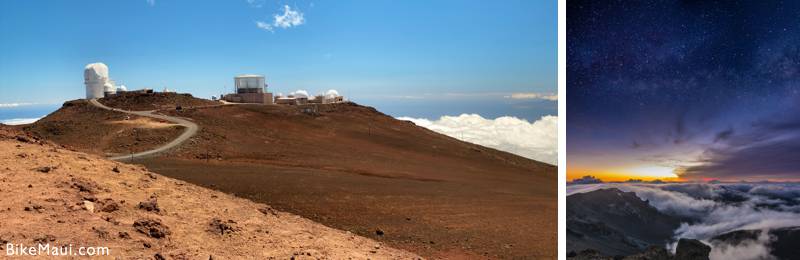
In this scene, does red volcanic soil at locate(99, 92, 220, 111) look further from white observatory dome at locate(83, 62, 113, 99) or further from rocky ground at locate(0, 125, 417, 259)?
rocky ground at locate(0, 125, 417, 259)

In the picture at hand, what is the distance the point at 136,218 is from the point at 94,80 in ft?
98.8

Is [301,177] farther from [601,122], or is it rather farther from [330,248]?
[601,122]

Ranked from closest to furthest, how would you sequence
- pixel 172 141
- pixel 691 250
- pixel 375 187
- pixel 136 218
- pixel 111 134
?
pixel 691 250 → pixel 136 218 → pixel 375 187 → pixel 172 141 → pixel 111 134

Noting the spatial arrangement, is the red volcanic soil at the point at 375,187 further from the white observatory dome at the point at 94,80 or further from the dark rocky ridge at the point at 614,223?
the white observatory dome at the point at 94,80

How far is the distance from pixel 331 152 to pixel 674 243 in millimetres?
14282

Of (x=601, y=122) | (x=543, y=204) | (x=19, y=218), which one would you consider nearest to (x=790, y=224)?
A: (x=601, y=122)

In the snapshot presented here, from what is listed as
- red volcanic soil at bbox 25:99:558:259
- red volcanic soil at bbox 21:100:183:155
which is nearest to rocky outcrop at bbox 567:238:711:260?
red volcanic soil at bbox 25:99:558:259

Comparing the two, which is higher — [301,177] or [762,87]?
[762,87]

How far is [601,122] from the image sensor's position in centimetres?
400

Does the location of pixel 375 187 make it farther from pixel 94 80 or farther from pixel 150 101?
pixel 94 80

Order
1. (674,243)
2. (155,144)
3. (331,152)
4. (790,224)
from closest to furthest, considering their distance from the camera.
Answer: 1. (790,224)
2. (674,243)
3. (155,144)
4. (331,152)

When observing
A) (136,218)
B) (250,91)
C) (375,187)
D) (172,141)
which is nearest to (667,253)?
(136,218)

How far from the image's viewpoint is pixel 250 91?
29.9m

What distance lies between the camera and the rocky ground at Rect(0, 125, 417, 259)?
309cm
